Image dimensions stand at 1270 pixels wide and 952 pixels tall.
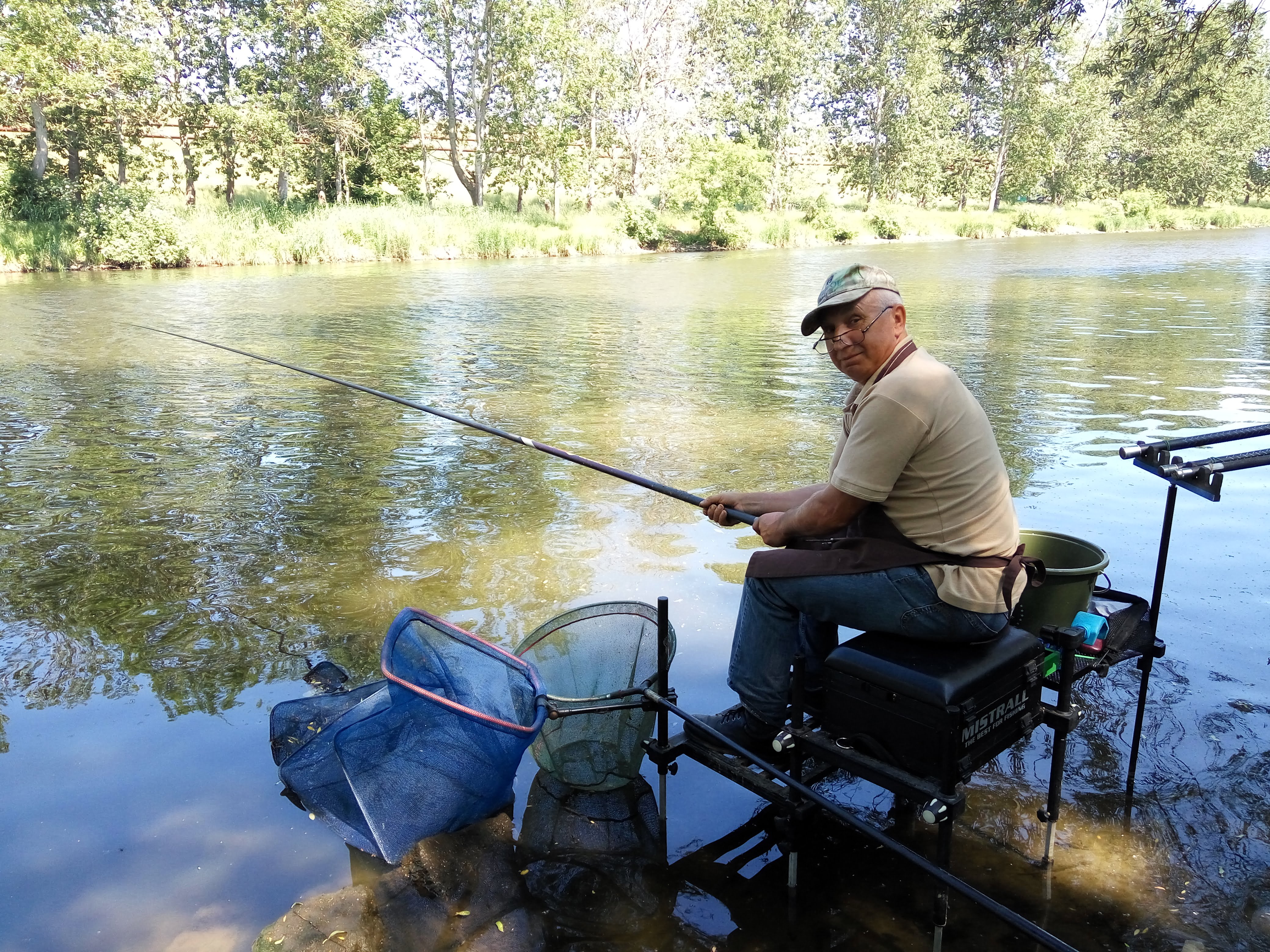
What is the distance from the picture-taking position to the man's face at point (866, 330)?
2648 millimetres

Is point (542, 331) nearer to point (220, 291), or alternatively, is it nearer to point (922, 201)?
point (220, 291)

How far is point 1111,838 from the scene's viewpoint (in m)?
2.88

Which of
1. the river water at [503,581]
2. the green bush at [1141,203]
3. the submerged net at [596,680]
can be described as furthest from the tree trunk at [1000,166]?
the submerged net at [596,680]

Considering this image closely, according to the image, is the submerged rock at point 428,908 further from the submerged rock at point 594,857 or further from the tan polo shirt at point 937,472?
the tan polo shirt at point 937,472

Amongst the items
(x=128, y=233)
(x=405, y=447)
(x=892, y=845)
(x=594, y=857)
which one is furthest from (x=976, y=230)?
(x=892, y=845)

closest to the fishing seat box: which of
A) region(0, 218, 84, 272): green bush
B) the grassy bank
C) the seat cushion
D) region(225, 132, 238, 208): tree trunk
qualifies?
the seat cushion

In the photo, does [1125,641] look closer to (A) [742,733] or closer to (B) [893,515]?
(B) [893,515]

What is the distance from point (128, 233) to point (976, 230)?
3453 cm

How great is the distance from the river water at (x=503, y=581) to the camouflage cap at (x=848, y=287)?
4.96ft

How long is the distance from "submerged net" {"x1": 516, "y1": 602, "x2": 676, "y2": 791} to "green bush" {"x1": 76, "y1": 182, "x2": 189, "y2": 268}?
25.1 metres

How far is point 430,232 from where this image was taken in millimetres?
29203

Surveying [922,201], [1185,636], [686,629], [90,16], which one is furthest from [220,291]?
[922,201]

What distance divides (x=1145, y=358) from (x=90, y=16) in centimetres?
2962

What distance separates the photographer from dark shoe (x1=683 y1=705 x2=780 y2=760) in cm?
291
